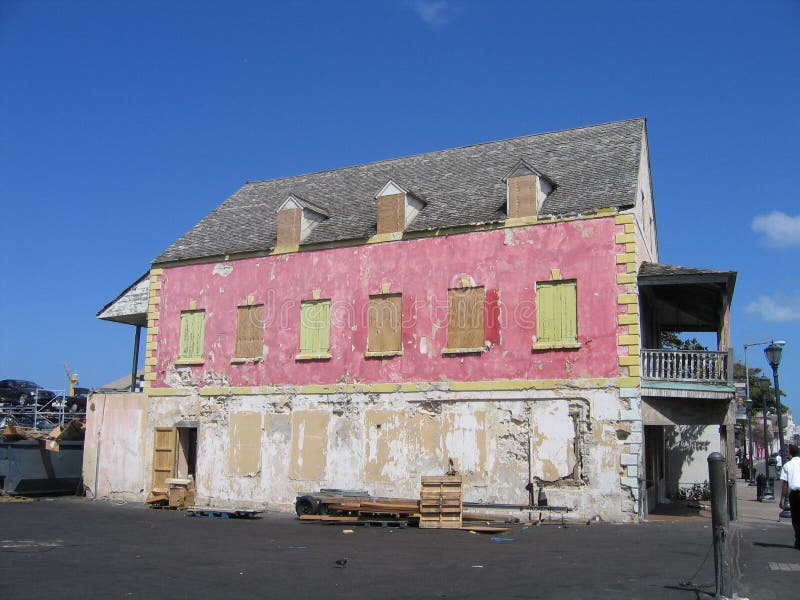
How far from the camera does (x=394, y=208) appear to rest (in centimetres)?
2252

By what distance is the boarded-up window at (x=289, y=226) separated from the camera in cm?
2400

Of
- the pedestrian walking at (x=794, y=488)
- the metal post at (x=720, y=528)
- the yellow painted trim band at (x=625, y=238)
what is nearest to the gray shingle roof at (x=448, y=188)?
the yellow painted trim band at (x=625, y=238)

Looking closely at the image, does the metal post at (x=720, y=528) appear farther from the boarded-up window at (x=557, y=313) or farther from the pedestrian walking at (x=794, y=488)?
the boarded-up window at (x=557, y=313)

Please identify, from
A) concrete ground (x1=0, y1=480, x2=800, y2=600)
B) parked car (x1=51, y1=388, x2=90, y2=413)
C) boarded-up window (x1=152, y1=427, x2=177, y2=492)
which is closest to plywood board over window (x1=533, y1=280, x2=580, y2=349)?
concrete ground (x1=0, y1=480, x2=800, y2=600)

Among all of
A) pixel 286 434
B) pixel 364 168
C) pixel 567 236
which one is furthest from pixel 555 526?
pixel 364 168

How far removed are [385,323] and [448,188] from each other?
4.82 m

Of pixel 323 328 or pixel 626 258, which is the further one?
pixel 323 328

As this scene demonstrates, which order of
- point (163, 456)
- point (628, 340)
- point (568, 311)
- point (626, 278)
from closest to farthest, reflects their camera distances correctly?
point (628, 340), point (626, 278), point (568, 311), point (163, 456)

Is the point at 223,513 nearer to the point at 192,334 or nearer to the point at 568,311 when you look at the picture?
the point at 192,334

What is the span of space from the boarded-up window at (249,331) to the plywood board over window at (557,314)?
8848 mm

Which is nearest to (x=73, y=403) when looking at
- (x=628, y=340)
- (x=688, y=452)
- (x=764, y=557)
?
(x=688, y=452)

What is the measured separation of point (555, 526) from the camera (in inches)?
704

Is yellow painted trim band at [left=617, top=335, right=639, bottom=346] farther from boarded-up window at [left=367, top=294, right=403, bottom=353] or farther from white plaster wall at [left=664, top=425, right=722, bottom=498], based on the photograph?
white plaster wall at [left=664, top=425, right=722, bottom=498]

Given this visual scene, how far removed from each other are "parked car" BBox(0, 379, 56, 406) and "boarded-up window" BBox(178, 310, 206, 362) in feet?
48.7
